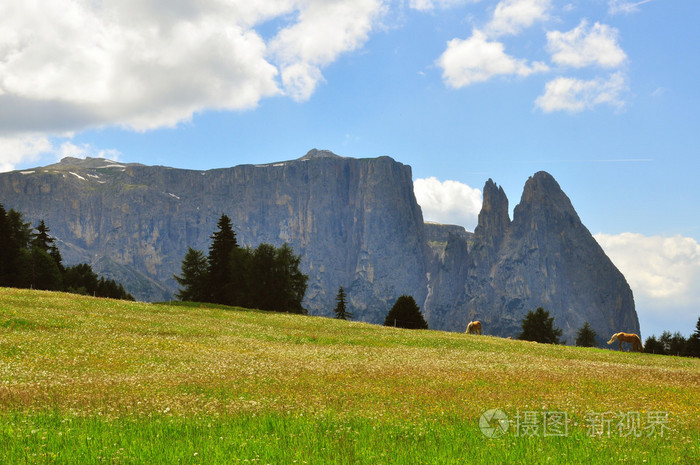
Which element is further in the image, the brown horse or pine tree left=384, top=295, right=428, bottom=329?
pine tree left=384, top=295, right=428, bottom=329

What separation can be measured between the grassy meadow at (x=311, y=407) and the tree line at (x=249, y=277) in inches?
1928

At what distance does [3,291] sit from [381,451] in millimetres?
45267

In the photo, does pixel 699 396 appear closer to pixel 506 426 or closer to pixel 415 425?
pixel 506 426

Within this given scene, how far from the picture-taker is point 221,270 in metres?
80.4

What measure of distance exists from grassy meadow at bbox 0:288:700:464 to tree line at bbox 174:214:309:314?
48962mm

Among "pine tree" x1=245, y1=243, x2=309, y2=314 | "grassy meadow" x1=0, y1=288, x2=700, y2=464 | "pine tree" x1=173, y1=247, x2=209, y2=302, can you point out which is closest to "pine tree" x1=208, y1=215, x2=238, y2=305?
"pine tree" x1=245, y1=243, x2=309, y2=314

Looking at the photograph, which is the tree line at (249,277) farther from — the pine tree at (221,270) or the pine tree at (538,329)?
the pine tree at (538,329)

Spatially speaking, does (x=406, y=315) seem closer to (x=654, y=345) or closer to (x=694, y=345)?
(x=694, y=345)

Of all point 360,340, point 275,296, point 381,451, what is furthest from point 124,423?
point 275,296

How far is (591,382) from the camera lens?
2167 cm

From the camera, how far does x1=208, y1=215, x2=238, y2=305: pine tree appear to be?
79.5 metres

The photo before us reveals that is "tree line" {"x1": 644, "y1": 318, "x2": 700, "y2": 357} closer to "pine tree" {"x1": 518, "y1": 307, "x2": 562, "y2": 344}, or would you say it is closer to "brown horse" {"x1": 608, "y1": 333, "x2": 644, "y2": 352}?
"pine tree" {"x1": 518, "y1": 307, "x2": 562, "y2": 344}

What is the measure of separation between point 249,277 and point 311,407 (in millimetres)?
65306

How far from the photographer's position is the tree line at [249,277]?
77938 mm
